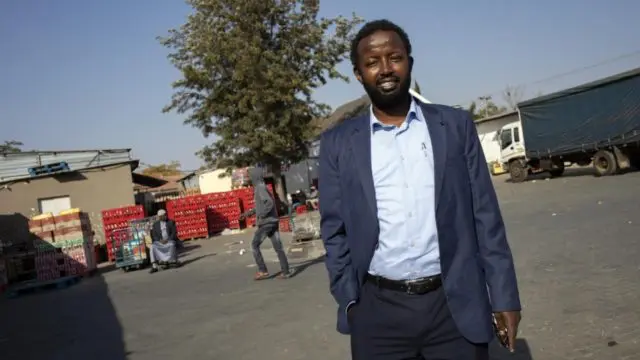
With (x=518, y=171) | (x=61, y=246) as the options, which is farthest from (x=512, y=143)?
(x=61, y=246)

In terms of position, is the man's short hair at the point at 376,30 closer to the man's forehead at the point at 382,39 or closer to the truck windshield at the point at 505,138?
the man's forehead at the point at 382,39

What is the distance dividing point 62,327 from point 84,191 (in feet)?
56.6

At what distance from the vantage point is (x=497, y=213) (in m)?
2.28

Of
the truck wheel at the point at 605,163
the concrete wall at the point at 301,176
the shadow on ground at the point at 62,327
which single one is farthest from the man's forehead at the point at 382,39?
the concrete wall at the point at 301,176

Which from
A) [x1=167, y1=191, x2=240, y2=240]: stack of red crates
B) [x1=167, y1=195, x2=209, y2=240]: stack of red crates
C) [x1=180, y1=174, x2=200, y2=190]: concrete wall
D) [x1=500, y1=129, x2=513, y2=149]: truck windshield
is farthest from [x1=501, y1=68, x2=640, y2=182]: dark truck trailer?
[x1=180, y1=174, x2=200, y2=190]: concrete wall

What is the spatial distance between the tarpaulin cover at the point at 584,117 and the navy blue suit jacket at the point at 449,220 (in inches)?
785

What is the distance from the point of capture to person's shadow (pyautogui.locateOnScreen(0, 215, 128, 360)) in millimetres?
6835

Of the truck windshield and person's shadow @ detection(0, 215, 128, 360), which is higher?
the truck windshield

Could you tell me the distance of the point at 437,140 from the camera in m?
2.31

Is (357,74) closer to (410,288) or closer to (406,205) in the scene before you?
(406,205)

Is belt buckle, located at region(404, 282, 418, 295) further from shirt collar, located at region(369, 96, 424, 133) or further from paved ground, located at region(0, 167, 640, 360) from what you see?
paved ground, located at region(0, 167, 640, 360)

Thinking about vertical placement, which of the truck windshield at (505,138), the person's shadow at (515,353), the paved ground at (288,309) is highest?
the truck windshield at (505,138)

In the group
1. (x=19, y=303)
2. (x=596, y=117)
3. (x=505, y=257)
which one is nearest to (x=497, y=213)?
(x=505, y=257)

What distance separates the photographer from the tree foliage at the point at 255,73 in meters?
25.6
